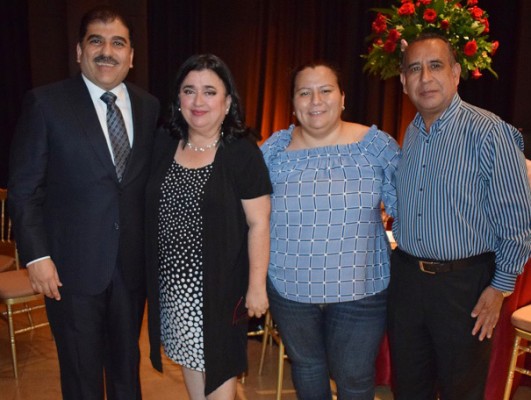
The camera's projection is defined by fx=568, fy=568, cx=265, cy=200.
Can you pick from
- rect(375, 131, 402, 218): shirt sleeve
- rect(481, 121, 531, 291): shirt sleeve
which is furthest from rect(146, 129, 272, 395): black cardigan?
rect(481, 121, 531, 291): shirt sleeve

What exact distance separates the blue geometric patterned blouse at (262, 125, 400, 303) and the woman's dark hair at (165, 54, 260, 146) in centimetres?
21

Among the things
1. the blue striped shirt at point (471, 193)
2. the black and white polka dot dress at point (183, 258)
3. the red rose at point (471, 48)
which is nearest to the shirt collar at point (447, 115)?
the blue striped shirt at point (471, 193)

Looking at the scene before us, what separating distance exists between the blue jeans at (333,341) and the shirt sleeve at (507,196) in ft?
1.51

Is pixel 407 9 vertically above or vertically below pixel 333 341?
above

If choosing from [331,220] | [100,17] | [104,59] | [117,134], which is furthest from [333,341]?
[100,17]

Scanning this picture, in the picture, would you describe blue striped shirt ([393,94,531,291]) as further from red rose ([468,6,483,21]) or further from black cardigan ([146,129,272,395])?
red rose ([468,6,483,21])

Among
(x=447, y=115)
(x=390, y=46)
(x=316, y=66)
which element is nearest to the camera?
(x=447, y=115)

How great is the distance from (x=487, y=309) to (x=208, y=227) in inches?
38.1

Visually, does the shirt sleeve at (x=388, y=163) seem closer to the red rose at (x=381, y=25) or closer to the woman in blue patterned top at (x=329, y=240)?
the woman in blue patterned top at (x=329, y=240)

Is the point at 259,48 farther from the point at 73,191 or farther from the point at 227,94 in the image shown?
the point at 73,191

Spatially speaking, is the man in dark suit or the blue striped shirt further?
the man in dark suit

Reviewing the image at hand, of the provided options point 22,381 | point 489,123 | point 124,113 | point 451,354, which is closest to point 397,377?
point 451,354

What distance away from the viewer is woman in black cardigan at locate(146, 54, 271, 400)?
6.52 feet

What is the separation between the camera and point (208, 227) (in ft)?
6.48
